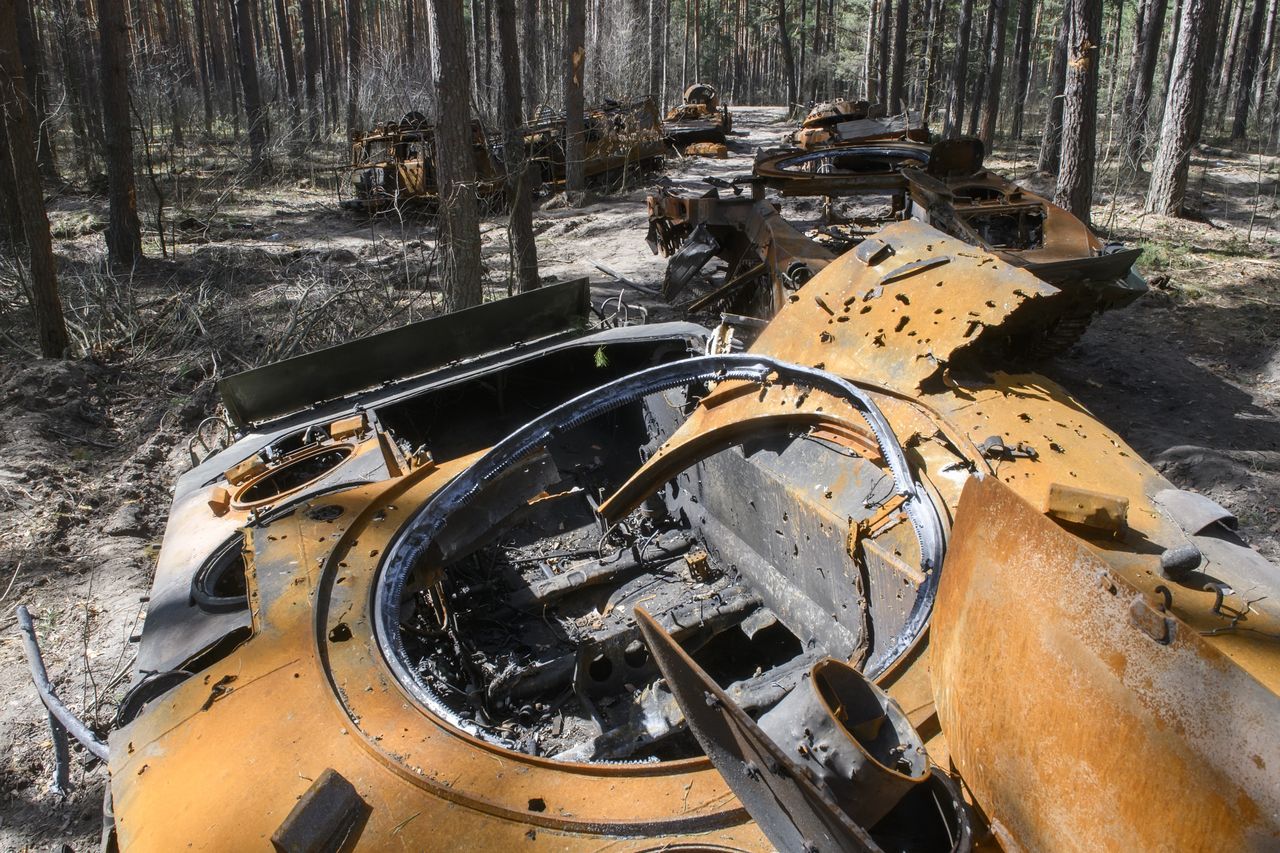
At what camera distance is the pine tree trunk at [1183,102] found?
12.1 metres

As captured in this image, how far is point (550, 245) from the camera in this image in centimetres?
1441

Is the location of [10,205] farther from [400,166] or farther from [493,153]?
[493,153]

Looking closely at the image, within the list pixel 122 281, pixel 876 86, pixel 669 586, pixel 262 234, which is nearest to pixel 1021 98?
pixel 876 86

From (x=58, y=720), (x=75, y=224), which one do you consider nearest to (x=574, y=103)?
(x=75, y=224)

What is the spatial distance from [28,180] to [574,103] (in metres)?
10.1

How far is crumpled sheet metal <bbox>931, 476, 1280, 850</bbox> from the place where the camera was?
1.17 meters

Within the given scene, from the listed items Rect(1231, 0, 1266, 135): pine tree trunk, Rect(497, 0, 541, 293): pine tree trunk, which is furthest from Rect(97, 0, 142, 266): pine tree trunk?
Rect(1231, 0, 1266, 135): pine tree trunk

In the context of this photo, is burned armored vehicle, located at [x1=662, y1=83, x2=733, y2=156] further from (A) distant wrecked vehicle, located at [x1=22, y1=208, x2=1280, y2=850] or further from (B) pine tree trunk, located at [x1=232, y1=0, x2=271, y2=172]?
(A) distant wrecked vehicle, located at [x1=22, y1=208, x2=1280, y2=850]

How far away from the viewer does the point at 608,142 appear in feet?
59.8

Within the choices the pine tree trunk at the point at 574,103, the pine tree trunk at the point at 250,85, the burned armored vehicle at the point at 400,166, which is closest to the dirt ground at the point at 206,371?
the burned armored vehicle at the point at 400,166

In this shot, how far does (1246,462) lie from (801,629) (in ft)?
16.2

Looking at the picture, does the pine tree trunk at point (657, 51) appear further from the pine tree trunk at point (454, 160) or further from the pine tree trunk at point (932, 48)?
the pine tree trunk at point (454, 160)

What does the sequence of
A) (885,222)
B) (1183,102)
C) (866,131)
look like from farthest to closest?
(1183,102) < (866,131) < (885,222)

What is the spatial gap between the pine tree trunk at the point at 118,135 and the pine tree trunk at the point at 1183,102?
14980 mm
